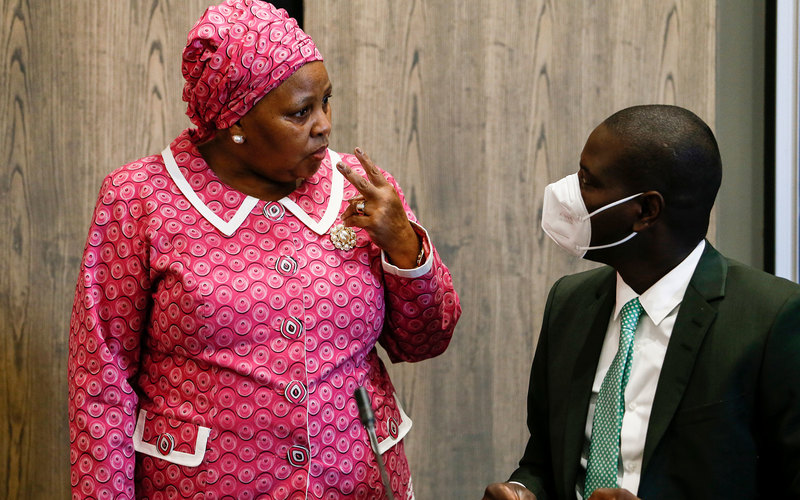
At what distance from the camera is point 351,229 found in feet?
5.80

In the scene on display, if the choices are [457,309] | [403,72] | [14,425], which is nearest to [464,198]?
[403,72]

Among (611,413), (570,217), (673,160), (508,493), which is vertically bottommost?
(508,493)

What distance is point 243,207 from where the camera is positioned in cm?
172

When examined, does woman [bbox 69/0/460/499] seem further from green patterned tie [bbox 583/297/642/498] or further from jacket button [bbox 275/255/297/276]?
green patterned tie [bbox 583/297/642/498]

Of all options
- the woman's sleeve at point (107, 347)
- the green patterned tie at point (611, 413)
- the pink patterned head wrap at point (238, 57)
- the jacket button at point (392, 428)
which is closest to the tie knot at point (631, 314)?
the green patterned tie at point (611, 413)

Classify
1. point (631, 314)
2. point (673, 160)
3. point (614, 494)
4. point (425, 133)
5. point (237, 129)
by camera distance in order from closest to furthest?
point (614, 494)
point (673, 160)
point (631, 314)
point (237, 129)
point (425, 133)

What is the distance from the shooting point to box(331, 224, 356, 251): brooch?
1.74 meters

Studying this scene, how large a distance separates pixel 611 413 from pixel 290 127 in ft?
2.63

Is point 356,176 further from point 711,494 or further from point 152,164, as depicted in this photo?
point 711,494

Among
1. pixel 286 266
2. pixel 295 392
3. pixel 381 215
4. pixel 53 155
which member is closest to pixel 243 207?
pixel 286 266

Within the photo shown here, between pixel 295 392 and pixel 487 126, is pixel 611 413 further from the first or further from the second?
pixel 487 126

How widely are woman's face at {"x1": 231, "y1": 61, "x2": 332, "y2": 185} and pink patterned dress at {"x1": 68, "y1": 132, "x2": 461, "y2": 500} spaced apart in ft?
0.31

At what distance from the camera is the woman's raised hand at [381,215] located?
166 cm

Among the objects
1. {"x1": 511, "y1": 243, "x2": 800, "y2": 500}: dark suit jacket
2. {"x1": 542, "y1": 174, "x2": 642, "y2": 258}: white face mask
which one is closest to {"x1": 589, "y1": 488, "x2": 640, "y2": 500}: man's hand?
{"x1": 511, "y1": 243, "x2": 800, "y2": 500}: dark suit jacket
